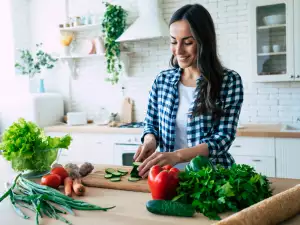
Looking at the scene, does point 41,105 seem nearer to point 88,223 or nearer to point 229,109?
point 229,109

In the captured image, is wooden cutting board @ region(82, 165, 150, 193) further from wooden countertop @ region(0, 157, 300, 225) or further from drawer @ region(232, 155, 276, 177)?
drawer @ region(232, 155, 276, 177)

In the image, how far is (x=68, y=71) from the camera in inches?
216

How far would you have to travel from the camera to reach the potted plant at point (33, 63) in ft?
17.1

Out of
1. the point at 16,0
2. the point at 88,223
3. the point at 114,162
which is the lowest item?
the point at 114,162

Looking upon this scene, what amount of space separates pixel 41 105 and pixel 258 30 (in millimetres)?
2837

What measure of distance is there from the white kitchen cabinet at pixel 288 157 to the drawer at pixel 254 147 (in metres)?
0.07

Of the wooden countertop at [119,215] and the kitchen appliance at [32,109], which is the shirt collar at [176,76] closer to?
the wooden countertop at [119,215]

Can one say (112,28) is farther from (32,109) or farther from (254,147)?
(254,147)

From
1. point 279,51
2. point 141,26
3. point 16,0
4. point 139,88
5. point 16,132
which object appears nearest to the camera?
point 16,132

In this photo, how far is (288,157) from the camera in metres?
3.58

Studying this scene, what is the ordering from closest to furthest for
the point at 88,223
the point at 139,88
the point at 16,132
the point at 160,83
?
the point at 88,223 < the point at 16,132 < the point at 160,83 < the point at 139,88

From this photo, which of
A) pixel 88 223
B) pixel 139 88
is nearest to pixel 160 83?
pixel 88 223

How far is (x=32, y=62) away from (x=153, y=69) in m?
1.74

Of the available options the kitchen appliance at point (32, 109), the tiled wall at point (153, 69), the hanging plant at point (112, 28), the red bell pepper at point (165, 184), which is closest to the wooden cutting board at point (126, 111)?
the tiled wall at point (153, 69)
